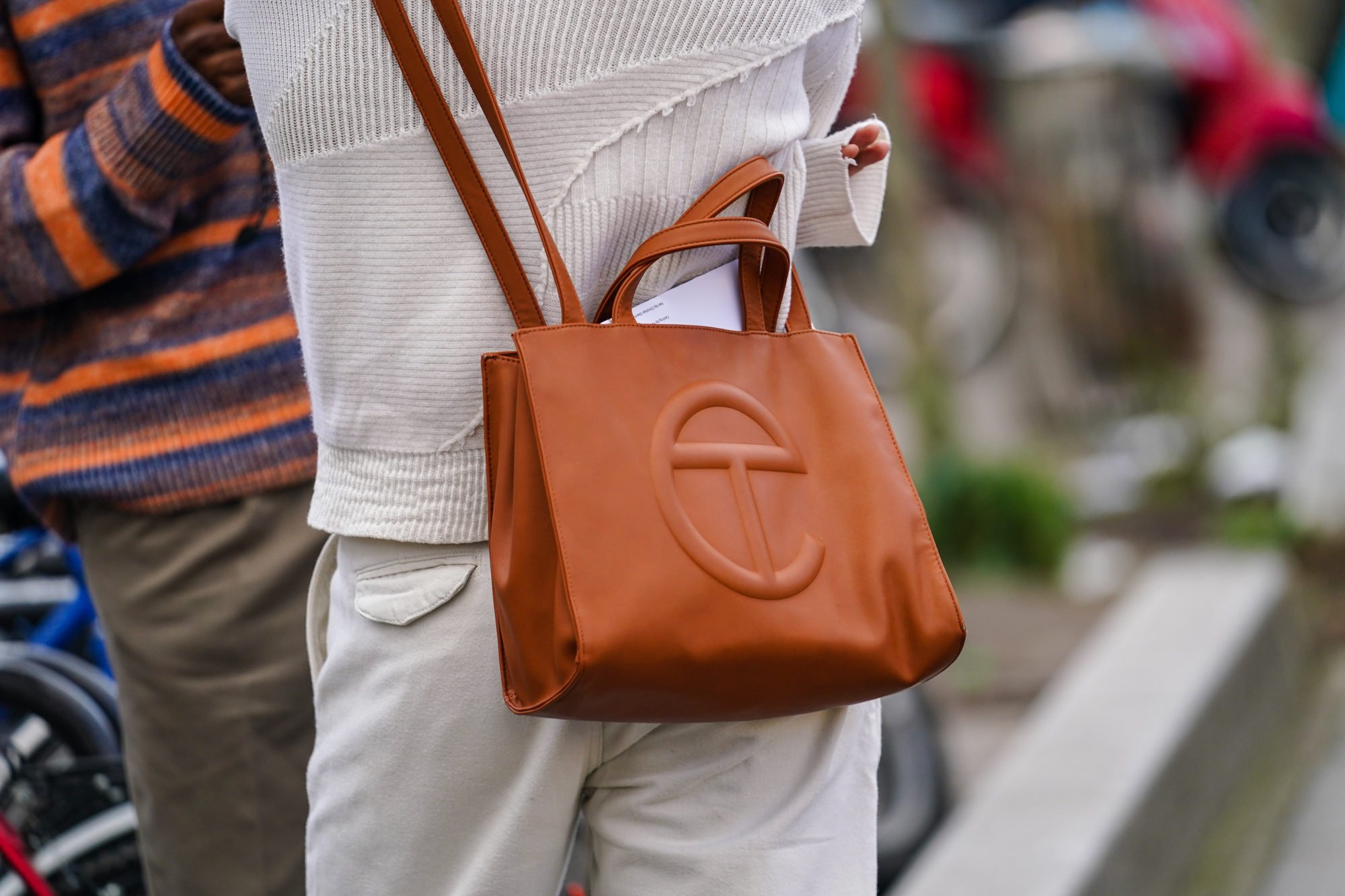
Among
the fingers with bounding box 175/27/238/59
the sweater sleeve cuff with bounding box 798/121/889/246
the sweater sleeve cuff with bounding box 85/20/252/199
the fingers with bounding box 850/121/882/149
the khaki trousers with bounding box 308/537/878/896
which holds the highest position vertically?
the fingers with bounding box 175/27/238/59

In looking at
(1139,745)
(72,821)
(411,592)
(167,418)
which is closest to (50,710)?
(72,821)

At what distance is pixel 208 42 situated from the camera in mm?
1628

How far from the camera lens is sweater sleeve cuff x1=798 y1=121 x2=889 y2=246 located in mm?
1515

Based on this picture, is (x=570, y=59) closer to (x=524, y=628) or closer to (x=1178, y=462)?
(x=524, y=628)

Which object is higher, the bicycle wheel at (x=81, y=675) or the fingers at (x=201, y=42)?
the fingers at (x=201, y=42)

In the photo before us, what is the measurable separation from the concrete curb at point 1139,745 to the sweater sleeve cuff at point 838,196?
4.87ft

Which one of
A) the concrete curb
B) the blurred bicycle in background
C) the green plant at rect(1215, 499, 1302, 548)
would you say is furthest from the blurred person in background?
the green plant at rect(1215, 499, 1302, 548)

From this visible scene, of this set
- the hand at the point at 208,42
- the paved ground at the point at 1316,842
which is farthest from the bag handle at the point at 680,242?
the paved ground at the point at 1316,842

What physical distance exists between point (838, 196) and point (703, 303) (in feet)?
0.79

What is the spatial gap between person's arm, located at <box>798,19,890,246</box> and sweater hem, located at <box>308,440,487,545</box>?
17.0 inches

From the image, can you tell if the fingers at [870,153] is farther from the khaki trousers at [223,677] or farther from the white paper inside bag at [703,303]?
the khaki trousers at [223,677]

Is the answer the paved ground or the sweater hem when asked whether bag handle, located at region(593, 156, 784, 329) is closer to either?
the sweater hem

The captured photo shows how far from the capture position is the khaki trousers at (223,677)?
186 centimetres

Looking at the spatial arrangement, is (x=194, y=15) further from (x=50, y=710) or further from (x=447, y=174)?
(x=50, y=710)
